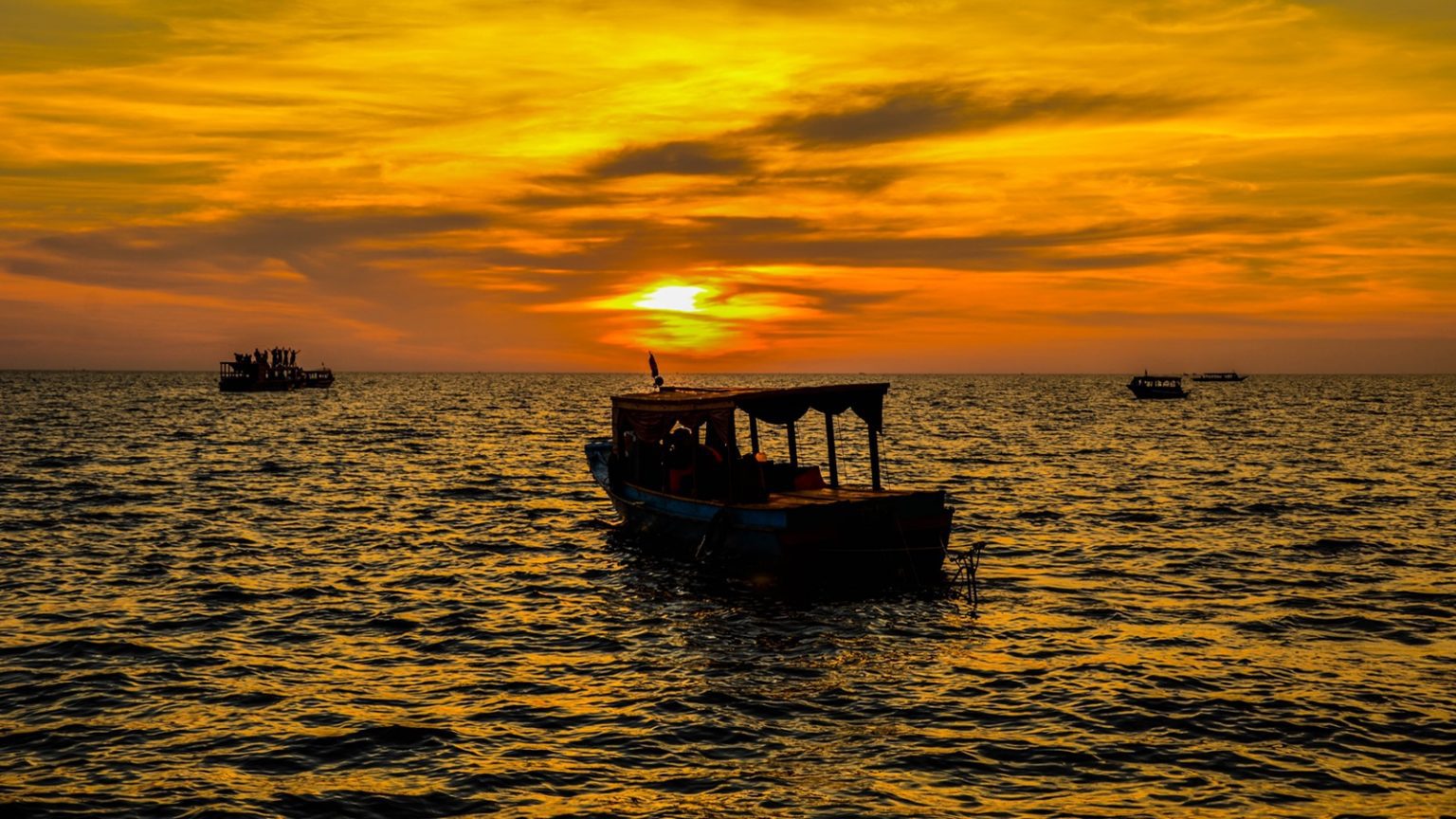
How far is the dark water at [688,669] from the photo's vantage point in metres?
11.8

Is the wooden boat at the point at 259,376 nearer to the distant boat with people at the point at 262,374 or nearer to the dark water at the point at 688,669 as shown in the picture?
the distant boat with people at the point at 262,374

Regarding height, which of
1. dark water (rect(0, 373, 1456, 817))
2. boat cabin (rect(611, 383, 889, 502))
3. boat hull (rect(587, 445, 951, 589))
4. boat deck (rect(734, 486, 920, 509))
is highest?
boat cabin (rect(611, 383, 889, 502))

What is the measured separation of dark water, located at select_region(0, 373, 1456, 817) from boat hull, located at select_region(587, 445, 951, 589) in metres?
1.13

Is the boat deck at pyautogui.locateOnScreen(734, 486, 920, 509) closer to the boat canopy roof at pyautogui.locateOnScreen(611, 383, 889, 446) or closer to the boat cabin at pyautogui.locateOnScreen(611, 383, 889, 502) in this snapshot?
the boat cabin at pyautogui.locateOnScreen(611, 383, 889, 502)

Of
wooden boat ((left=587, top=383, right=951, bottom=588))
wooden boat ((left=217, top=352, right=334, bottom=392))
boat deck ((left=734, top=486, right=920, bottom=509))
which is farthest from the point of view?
wooden boat ((left=217, top=352, right=334, bottom=392))

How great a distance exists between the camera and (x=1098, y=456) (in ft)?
195

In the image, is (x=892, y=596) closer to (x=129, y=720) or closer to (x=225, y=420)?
(x=129, y=720)

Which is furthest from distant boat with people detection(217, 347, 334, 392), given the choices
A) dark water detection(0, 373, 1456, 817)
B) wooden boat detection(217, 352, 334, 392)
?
dark water detection(0, 373, 1456, 817)

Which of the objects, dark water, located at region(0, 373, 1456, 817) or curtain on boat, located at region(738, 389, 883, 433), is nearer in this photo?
dark water, located at region(0, 373, 1456, 817)

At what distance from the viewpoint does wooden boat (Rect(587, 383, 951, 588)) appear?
21.9 metres

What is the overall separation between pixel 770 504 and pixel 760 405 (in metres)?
3.23

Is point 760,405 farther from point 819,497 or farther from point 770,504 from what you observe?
point 770,504

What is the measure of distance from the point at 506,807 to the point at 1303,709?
1053 cm

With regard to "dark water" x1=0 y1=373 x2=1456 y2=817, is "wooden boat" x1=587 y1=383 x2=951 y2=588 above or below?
above
